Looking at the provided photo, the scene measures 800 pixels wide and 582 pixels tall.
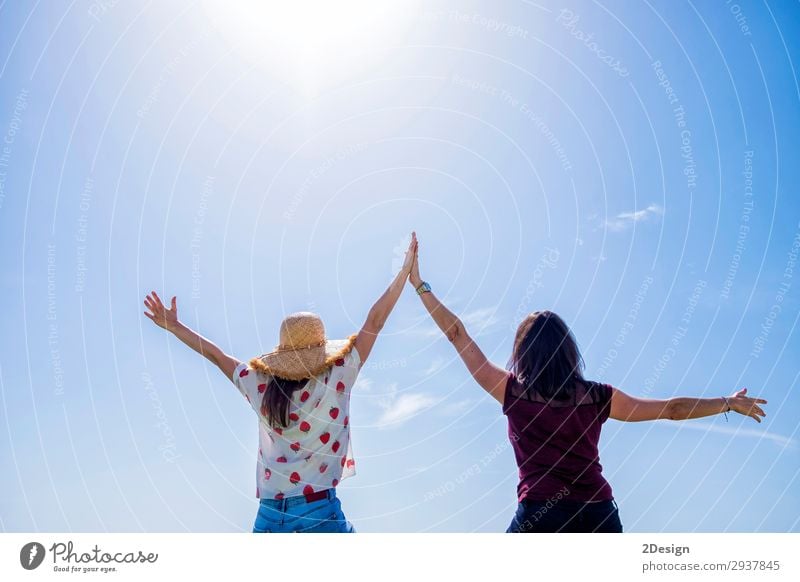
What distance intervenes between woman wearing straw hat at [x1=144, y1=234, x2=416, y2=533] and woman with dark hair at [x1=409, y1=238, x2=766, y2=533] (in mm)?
1282

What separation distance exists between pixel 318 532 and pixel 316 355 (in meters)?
1.82

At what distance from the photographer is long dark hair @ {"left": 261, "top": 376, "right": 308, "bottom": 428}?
21.6 feet

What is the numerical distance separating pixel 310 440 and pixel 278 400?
0.53 metres

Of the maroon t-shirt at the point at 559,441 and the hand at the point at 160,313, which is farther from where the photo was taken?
the hand at the point at 160,313

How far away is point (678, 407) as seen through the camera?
21.6ft

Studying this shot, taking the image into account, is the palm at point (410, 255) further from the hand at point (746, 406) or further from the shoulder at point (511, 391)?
the hand at point (746, 406)

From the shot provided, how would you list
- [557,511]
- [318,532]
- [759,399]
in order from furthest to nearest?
[759,399] → [318,532] → [557,511]

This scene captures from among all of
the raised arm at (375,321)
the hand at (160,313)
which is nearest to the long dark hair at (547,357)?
the raised arm at (375,321)
